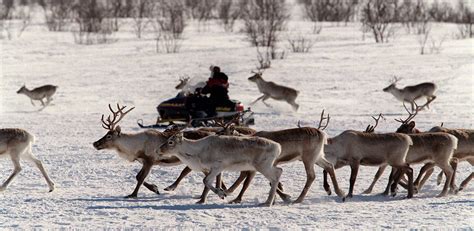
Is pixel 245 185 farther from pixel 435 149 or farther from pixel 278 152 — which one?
pixel 435 149

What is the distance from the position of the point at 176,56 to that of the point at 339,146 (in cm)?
2543

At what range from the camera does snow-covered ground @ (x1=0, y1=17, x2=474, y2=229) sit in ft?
30.2

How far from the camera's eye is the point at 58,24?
51.2 meters

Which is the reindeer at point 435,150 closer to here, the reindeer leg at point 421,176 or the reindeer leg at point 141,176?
the reindeer leg at point 421,176

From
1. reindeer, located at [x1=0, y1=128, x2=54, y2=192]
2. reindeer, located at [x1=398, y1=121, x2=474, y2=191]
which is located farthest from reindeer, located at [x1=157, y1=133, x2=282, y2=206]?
reindeer, located at [x1=398, y1=121, x2=474, y2=191]

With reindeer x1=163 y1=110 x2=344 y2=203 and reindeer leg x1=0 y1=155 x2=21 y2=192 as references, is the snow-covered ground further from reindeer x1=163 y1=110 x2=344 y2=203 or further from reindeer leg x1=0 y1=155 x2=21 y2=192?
reindeer x1=163 y1=110 x2=344 y2=203

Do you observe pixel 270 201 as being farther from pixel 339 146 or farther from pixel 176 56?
pixel 176 56

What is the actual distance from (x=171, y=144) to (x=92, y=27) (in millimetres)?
38572

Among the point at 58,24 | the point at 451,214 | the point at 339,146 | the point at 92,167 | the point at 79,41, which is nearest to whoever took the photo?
the point at 451,214

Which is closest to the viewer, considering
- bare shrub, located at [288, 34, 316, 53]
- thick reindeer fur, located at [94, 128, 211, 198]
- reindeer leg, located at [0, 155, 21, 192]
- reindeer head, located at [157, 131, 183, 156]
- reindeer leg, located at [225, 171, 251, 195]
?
reindeer head, located at [157, 131, 183, 156]

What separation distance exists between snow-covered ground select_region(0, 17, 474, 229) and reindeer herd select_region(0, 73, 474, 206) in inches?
11.7

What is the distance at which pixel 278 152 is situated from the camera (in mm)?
10203

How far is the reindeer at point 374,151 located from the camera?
11.1 metres

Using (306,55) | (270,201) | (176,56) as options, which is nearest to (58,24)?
(176,56)
